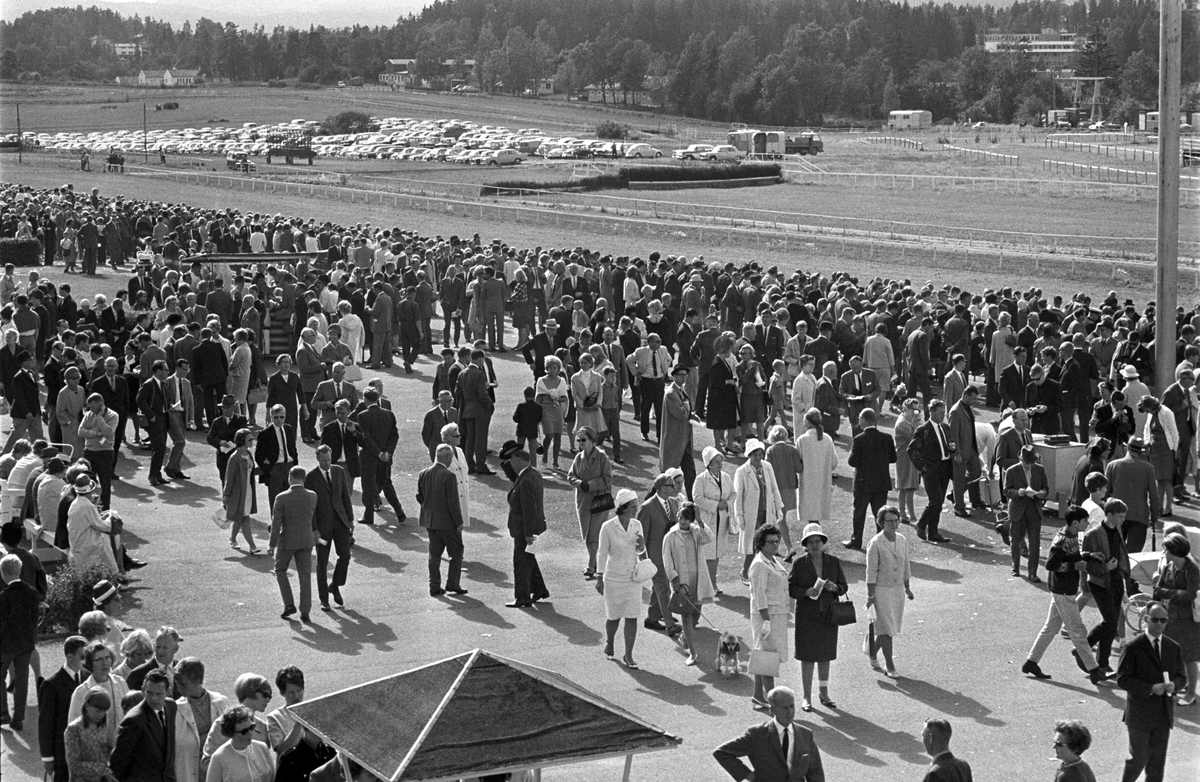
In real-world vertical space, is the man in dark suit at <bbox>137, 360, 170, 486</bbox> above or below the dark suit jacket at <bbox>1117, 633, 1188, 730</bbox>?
above

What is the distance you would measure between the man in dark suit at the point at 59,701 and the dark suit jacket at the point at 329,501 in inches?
154

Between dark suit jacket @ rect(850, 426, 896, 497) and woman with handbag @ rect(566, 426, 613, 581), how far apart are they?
255 centimetres

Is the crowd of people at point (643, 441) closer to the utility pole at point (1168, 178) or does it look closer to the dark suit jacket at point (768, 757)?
the dark suit jacket at point (768, 757)

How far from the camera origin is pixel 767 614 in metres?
10.6

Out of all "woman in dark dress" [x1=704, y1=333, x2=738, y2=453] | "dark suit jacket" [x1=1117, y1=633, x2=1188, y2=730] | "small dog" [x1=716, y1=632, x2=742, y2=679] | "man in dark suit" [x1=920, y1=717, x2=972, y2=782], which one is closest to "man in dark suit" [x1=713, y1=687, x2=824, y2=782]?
"man in dark suit" [x1=920, y1=717, x2=972, y2=782]

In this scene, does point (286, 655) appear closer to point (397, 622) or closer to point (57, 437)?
point (397, 622)

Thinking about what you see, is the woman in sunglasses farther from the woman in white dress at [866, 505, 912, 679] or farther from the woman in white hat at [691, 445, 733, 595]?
the woman in white hat at [691, 445, 733, 595]

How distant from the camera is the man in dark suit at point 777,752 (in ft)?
25.0

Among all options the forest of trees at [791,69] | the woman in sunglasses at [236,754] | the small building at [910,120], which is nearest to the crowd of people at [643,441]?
the woman in sunglasses at [236,754]

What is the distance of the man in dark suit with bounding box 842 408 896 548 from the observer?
14320mm

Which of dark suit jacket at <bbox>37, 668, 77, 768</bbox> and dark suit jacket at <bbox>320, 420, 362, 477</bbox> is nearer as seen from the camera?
dark suit jacket at <bbox>37, 668, 77, 768</bbox>

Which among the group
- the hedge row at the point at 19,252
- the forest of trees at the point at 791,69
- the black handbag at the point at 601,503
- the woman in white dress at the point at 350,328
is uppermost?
the forest of trees at the point at 791,69

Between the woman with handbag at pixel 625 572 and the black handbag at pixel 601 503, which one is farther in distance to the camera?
the black handbag at pixel 601 503

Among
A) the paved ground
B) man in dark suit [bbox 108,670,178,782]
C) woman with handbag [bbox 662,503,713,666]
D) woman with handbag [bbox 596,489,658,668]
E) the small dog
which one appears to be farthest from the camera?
woman with handbag [bbox 662,503,713,666]
